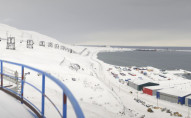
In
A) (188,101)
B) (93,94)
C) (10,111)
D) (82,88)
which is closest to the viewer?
(10,111)

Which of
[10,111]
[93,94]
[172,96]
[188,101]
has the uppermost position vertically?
[10,111]

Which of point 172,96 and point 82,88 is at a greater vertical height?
point 82,88

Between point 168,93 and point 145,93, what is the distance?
510 centimetres

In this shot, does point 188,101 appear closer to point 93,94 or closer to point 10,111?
point 93,94

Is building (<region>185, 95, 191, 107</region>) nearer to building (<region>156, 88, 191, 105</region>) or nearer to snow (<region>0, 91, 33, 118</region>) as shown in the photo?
building (<region>156, 88, 191, 105</region>)

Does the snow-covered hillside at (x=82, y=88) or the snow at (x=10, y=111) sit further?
the snow-covered hillside at (x=82, y=88)

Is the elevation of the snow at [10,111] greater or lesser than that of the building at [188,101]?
greater

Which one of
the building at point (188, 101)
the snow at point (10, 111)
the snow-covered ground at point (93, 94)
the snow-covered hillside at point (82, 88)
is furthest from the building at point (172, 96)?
the snow at point (10, 111)

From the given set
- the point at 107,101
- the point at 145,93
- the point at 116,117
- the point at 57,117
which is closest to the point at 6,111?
the point at 57,117

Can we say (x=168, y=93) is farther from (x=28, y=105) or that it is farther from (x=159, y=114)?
(x=28, y=105)

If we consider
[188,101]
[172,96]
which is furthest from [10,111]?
[172,96]

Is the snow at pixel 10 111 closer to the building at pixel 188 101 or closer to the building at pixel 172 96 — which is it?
the building at pixel 188 101

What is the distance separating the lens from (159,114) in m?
18.6

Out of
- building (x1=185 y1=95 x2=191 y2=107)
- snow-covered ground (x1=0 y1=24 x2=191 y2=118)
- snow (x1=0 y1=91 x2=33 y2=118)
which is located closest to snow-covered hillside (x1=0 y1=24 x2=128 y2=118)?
snow-covered ground (x1=0 y1=24 x2=191 y2=118)
